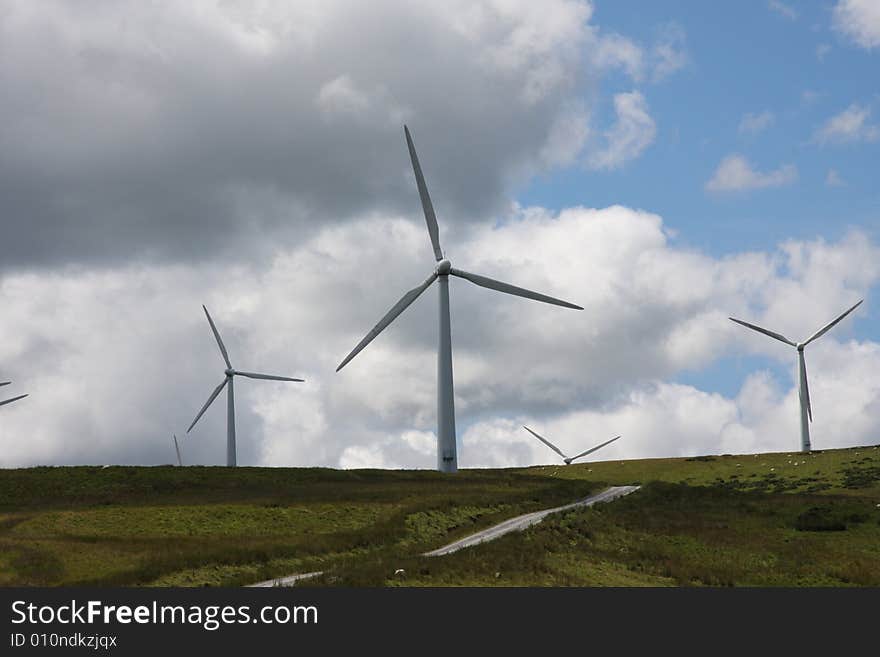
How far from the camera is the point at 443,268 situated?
92.8 meters

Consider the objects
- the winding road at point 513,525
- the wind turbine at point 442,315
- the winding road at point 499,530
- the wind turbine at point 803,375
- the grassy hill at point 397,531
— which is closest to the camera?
the winding road at point 499,530

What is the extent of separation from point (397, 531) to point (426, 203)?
151 ft

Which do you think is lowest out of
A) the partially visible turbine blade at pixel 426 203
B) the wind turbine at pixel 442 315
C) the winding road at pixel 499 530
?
the winding road at pixel 499 530

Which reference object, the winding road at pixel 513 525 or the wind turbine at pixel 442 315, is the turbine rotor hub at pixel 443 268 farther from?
the winding road at pixel 513 525

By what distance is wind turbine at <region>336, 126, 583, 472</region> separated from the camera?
289 ft

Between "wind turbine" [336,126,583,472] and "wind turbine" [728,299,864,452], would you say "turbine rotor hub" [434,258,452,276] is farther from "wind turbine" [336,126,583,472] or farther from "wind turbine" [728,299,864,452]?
"wind turbine" [728,299,864,452]

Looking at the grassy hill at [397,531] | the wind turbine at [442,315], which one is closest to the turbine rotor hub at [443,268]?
the wind turbine at [442,315]

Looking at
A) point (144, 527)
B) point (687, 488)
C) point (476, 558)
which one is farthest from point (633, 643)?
point (687, 488)

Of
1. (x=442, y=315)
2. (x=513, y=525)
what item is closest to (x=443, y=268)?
(x=442, y=315)

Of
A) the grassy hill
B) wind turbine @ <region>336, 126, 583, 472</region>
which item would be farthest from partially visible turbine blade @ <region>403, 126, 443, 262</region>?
the grassy hill

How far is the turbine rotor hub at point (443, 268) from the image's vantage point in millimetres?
92600

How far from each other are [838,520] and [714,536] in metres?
10.3

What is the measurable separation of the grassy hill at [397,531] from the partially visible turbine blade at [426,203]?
949 inches

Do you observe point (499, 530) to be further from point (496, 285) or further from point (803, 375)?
point (803, 375)
